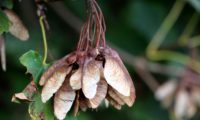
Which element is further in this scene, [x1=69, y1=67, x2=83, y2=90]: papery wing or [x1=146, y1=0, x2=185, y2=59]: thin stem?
[x1=146, y1=0, x2=185, y2=59]: thin stem

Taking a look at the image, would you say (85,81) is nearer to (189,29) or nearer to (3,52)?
(3,52)

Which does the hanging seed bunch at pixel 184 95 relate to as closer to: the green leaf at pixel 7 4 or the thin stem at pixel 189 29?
the thin stem at pixel 189 29

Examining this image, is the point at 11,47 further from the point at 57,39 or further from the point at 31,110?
the point at 31,110

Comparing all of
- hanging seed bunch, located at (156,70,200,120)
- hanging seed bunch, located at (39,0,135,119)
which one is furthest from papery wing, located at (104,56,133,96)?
hanging seed bunch, located at (156,70,200,120)

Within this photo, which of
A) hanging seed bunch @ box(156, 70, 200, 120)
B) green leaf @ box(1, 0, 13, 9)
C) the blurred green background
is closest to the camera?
green leaf @ box(1, 0, 13, 9)

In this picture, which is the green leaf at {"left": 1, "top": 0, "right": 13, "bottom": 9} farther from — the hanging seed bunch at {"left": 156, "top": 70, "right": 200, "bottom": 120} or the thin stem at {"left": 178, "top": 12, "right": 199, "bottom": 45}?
the thin stem at {"left": 178, "top": 12, "right": 199, "bottom": 45}

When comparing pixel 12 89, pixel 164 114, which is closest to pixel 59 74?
pixel 12 89

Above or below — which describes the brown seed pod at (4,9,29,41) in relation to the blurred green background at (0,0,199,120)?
above
